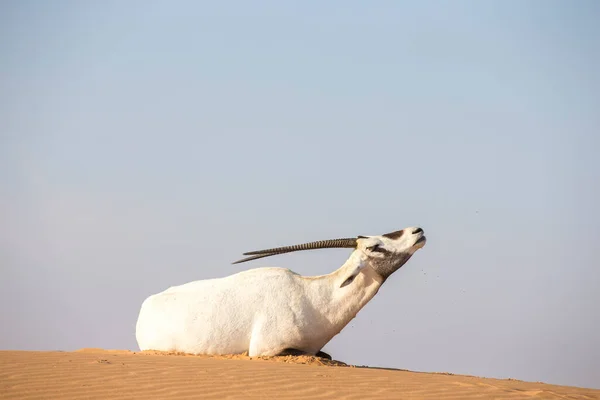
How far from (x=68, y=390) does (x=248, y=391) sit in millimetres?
2001

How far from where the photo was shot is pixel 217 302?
13.4m

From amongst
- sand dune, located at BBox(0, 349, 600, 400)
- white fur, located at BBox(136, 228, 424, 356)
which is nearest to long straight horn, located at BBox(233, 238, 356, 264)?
white fur, located at BBox(136, 228, 424, 356)

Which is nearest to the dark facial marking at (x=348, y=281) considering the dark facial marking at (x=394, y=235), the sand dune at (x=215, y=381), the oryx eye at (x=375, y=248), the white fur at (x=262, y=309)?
the white fur at (x=262, y=309)

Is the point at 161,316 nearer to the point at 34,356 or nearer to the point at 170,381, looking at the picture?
the point at 34,356

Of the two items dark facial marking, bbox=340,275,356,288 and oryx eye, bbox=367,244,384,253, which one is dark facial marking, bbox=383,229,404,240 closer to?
oryx eye, bbox=367,244,384,253

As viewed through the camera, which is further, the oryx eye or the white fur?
the oryx eye

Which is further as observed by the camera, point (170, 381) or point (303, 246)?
point (303, 246)

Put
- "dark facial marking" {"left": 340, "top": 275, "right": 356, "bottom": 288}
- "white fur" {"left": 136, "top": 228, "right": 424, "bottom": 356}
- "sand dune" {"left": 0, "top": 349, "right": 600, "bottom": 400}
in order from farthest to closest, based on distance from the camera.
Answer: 1. "dark facial marking" {"left": 340, "top": 275, "right": 356, "bottom": 288}
2. "white fur" {"left": 136, "top": 228, "right": 424, "bottom": 356}
3. "sand dune" {"left": 0, "top": 349, "right": 600, "bottom": 400}

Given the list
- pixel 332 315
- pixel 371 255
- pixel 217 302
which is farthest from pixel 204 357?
pixel 371 255

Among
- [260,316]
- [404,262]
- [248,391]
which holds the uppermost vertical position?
[404,262]

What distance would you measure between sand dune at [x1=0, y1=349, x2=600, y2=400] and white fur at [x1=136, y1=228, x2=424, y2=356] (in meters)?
1.10

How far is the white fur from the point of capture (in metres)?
13.2

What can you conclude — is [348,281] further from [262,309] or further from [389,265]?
[262,309]

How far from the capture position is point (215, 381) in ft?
32.2
